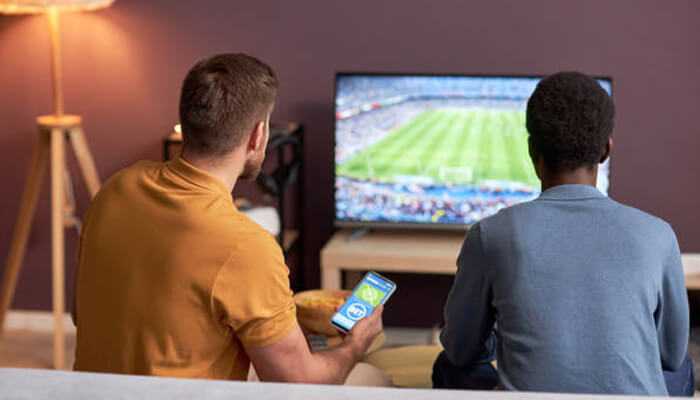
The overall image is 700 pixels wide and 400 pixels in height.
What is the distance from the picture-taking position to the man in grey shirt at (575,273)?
1.82m

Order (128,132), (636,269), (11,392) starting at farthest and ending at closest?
1. (128,132)
2. (636,269)
3. (11,392)

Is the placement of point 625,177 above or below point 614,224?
below

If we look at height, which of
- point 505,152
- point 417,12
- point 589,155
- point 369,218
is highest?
point 417,12

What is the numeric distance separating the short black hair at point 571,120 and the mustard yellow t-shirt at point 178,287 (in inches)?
21.3

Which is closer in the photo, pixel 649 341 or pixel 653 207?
pixel 649 341

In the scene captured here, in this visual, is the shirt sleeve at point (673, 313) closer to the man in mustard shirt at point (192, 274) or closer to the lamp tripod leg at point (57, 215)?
the man in mustard shirt at point (192, 274)

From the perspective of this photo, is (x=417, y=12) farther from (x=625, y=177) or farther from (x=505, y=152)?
(x=625, y=177)

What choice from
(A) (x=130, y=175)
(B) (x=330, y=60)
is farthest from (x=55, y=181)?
(A) (x=130, y=175)

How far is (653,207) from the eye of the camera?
4008 millimetres

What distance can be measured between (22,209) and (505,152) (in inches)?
71.0

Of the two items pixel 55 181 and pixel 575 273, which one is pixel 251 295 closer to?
pixel 575 273

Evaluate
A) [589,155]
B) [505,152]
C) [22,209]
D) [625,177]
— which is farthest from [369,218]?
[589,155]

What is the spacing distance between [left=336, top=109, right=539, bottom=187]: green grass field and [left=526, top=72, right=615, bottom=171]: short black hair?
1.89 m

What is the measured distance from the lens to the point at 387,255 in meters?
3.76
